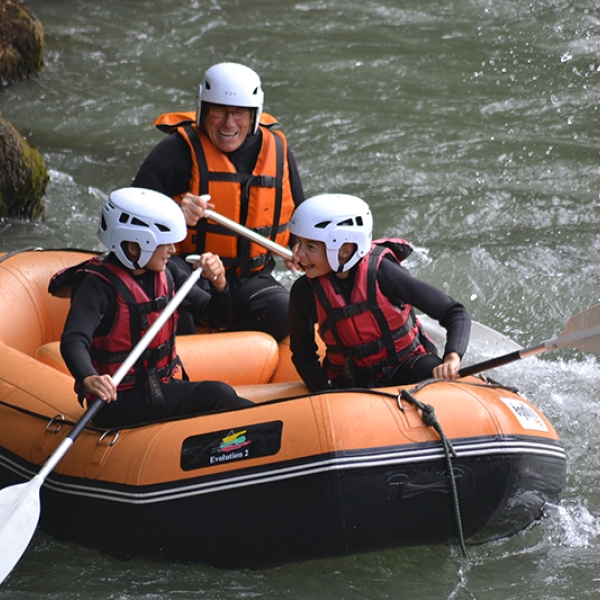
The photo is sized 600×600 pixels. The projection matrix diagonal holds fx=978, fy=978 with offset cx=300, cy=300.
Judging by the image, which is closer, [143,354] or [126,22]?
[143,354]

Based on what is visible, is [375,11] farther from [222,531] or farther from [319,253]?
[222,531]

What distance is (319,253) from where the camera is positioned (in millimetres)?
3672

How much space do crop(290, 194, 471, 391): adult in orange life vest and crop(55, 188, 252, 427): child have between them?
45cm

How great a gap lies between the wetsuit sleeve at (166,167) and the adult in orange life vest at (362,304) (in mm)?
1046

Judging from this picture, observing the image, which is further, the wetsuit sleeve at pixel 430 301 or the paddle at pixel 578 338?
the wetsuit sleeve at pixel 430 301

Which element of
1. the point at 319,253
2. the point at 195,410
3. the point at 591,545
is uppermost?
the point at 319,253

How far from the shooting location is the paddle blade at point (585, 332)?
349 centimetres

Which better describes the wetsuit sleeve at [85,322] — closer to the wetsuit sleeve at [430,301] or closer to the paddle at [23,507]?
the paddle at [23,507]

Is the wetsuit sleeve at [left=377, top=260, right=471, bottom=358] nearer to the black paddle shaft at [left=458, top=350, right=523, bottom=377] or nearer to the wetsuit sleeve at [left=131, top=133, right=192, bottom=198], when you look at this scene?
the black paddle shaft at [left=458, top=350, right=523, bottom=377]

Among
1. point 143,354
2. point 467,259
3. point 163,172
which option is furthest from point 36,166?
point 143,354

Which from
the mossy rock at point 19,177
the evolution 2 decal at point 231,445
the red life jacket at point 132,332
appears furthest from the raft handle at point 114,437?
the mossy rock at point 19,177

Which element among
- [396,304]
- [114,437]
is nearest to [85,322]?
[114,437]

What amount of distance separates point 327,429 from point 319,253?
2.32ft

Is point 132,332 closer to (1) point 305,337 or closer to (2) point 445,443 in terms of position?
(1) point 305,337
